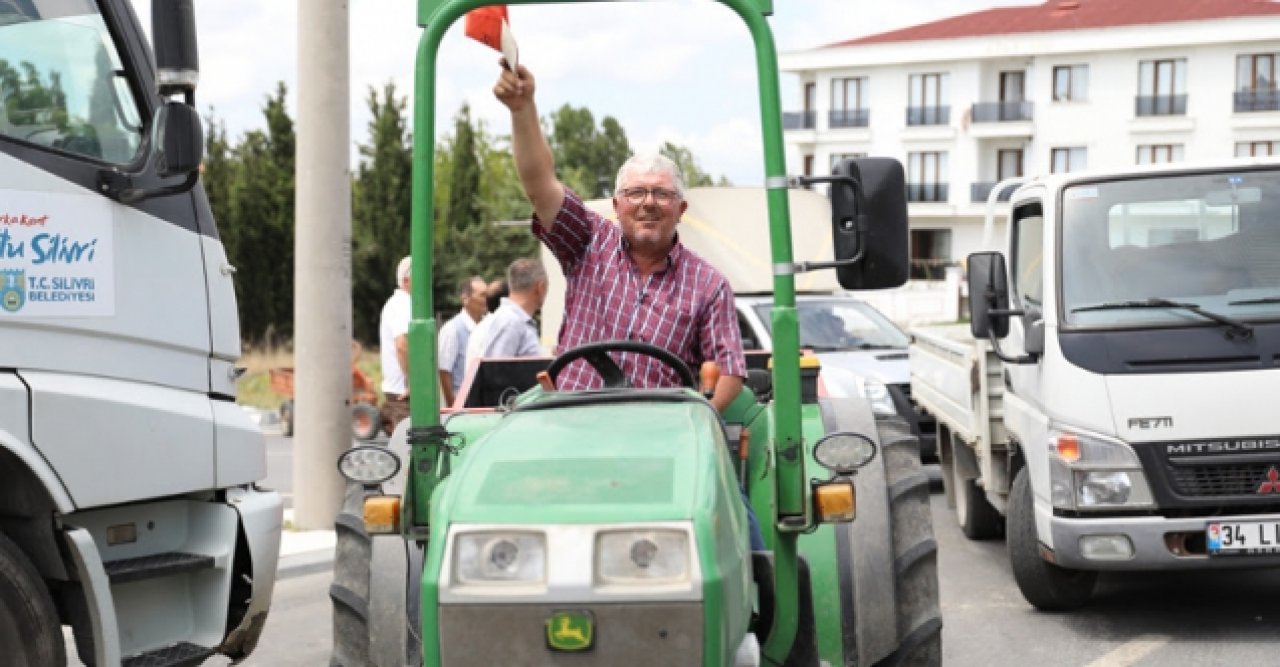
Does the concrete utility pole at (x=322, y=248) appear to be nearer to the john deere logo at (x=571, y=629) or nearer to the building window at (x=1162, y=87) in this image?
the john deere logo at (x=571, y=629)

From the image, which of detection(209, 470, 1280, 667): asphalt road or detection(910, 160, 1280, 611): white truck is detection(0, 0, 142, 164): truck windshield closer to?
detection(209, 470, 1280, 667): asphalt road

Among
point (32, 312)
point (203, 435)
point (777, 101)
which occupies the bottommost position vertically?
point (203, 435)

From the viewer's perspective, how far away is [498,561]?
12.4ft

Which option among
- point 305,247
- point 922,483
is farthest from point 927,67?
point 922,483

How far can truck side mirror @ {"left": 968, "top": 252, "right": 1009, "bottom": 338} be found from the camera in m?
9.52

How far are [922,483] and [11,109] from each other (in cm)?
331

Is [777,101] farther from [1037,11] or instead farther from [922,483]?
[1037,11]

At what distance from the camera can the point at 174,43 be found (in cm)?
583

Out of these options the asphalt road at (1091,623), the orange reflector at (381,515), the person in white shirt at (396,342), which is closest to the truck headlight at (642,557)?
the orange reflector at (381,515)

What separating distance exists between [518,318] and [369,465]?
600 cm

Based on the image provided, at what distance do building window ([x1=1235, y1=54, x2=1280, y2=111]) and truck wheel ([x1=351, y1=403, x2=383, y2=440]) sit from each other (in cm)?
5976

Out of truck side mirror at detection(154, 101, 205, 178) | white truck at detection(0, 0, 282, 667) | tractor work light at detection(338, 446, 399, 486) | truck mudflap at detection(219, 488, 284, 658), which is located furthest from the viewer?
truck mudflap at detection(219, 488, 284, 658)

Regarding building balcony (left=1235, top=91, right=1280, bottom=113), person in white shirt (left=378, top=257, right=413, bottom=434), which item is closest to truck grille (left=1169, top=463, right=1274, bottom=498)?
person in white shirt (left=378, top=257, right=413, bottom=434)

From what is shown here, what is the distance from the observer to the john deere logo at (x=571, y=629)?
12.3ft
